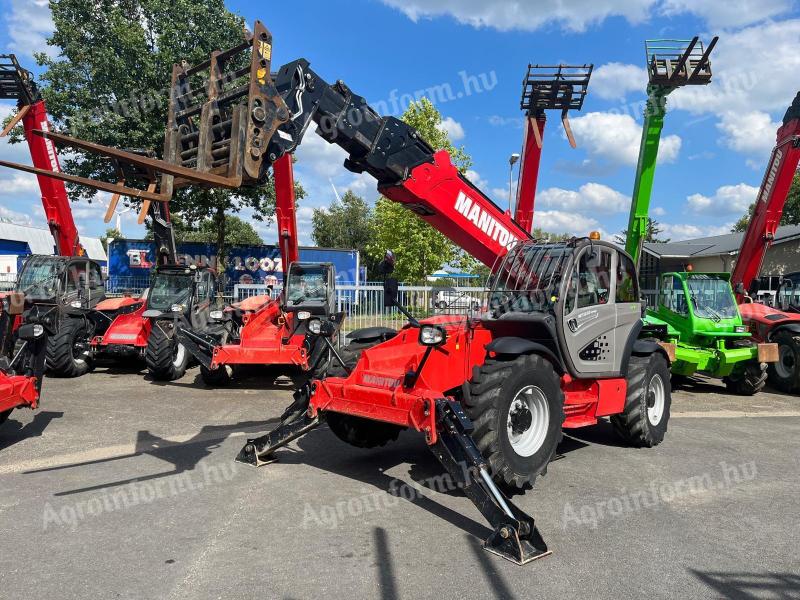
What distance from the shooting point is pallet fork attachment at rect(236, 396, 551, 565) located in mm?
4219

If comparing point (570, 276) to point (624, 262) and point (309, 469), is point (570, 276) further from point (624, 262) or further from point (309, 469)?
point (309, 469)

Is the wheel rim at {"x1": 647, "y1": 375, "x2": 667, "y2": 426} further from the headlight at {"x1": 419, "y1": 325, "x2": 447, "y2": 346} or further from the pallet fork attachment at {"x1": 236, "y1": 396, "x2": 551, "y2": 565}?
the headlight at {"x1": 419, "y1": 325, "x2": 447, "y2": 346}

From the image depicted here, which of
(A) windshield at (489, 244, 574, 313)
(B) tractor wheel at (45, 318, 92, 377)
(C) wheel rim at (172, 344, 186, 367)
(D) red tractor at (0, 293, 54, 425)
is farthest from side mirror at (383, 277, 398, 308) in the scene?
(B) tractor wheel at (45, 318, 92, 377)

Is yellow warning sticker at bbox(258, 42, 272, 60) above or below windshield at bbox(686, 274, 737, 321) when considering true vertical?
above

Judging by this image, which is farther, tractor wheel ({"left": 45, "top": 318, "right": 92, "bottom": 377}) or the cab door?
tractor wheel ({"left": 45, "top": 318, "right": 92, "bottom": 377})

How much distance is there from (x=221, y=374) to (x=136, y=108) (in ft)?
41.9

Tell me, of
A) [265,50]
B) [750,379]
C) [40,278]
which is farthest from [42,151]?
[750,379]

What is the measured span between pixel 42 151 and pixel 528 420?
529 inches

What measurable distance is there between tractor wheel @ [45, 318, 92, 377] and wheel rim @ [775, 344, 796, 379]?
13808 millimetres

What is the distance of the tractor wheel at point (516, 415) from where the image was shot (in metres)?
5.10

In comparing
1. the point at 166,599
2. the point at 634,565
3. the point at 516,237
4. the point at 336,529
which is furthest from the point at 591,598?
the point at 516,237

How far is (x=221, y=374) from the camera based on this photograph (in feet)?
36.9

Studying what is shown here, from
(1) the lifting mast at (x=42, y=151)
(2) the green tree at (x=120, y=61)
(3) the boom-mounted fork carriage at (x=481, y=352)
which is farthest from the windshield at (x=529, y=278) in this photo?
(2) the green tree at (x=120, y=61)

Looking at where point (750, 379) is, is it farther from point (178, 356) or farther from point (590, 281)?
point (178, 356)
